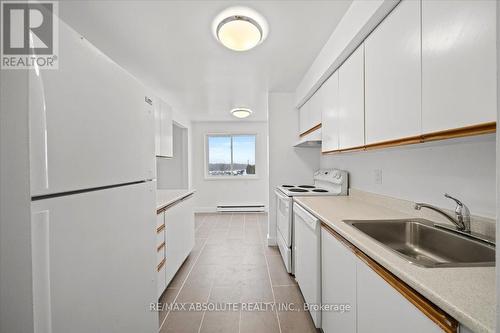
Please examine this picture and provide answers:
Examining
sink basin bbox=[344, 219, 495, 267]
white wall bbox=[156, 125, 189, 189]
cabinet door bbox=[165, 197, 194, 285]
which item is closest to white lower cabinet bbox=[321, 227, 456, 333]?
sink basin bbox=[344, 219, 495, 267]

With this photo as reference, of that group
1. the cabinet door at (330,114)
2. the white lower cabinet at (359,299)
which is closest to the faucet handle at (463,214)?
the white lower cabinet at (359,299)

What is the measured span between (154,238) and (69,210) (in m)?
0.77

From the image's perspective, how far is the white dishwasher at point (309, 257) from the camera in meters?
1.60

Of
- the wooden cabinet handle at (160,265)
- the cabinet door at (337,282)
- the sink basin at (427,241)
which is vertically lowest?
the wooden cabinet handle at (160,265)

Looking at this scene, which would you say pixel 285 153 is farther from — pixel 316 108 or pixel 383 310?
pixel 383 310

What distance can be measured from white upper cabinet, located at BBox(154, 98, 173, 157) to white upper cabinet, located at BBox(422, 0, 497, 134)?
7.86 feet

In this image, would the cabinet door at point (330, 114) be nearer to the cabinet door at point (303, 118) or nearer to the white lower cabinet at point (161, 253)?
the cabinet door at point (303, 118)

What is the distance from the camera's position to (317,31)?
1.87m

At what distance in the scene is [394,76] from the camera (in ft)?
4.00

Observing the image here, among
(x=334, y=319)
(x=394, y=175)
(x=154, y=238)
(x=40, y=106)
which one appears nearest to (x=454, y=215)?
(x=394, y=175)

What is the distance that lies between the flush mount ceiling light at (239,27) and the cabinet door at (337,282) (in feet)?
5.24

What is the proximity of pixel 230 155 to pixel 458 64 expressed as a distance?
5.43m

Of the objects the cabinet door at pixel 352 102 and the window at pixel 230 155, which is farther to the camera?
the window at pixel 230 155

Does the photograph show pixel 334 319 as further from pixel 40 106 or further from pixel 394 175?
pixel 40 106
